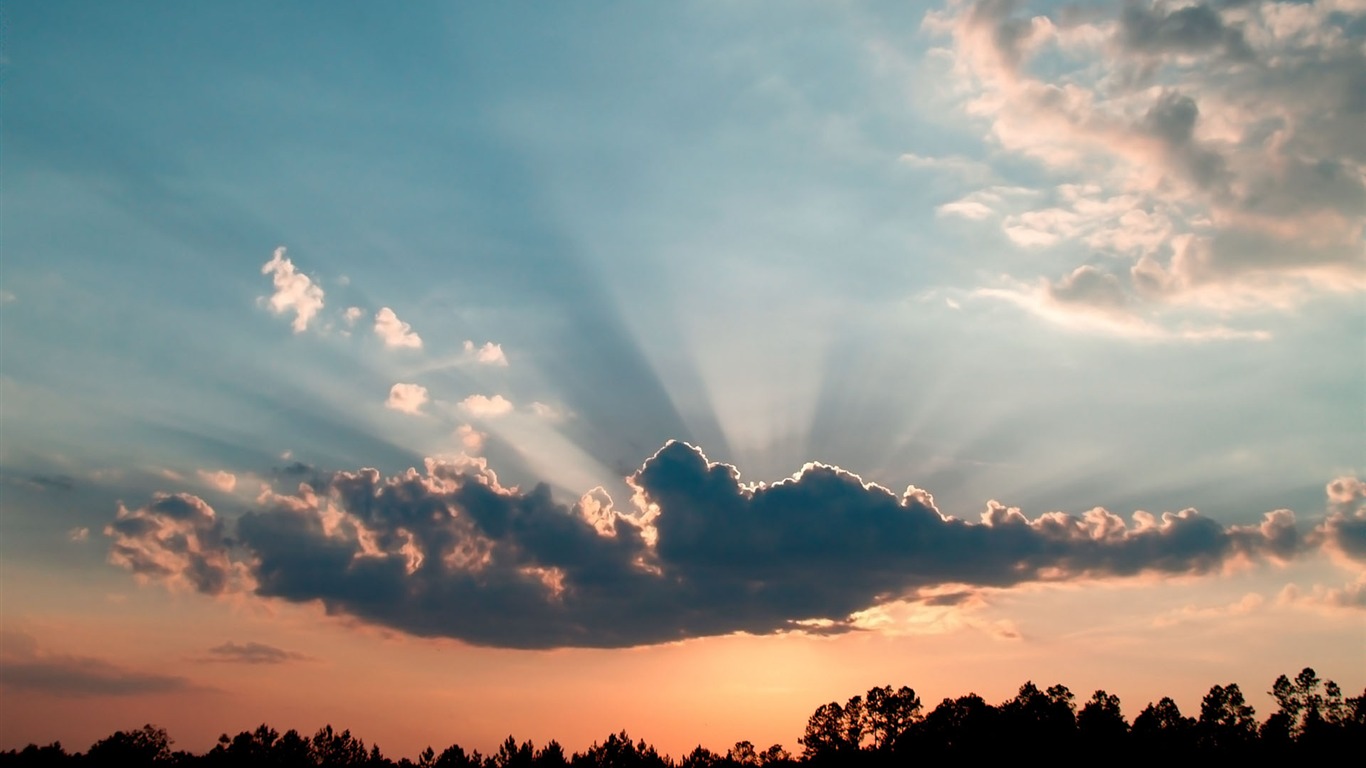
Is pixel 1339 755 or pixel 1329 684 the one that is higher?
pixel 1329 684

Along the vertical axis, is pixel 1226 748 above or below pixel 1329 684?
below

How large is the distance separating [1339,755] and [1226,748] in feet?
146

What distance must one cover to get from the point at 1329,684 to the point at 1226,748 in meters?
24.8

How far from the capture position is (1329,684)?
618ft

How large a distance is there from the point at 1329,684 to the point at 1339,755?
117ft

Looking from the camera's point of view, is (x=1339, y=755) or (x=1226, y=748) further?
(x=1226, y=748)

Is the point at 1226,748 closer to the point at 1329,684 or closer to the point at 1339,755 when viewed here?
the point at 1329,684

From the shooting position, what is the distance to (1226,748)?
199750 millimetres

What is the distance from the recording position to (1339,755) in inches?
6220

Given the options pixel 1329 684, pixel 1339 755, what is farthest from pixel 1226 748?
pixel 1339 755

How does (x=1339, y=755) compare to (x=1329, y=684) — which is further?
(x=1329, y=684)
